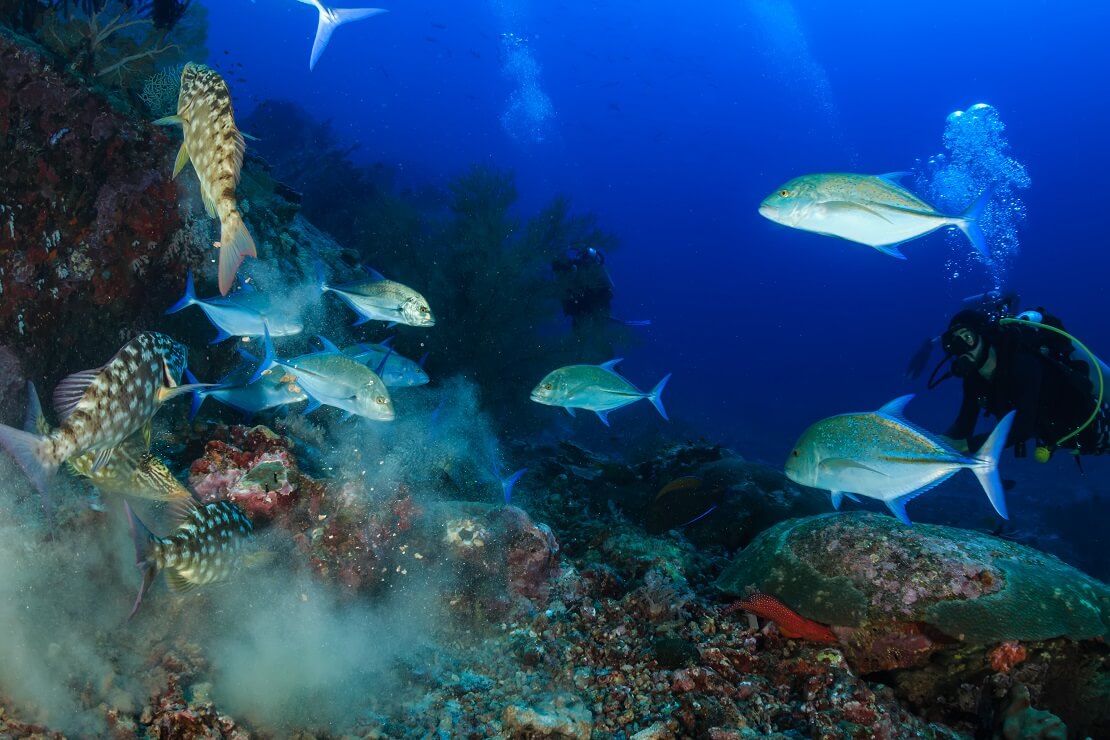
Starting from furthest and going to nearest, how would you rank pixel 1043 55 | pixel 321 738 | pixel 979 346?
pixel 1043 55 → pixel 979 346 → pixel 321 738

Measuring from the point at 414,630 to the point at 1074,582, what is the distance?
14.1 feet

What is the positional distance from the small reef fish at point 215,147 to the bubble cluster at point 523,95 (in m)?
118

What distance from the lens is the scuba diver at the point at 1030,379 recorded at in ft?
17.5

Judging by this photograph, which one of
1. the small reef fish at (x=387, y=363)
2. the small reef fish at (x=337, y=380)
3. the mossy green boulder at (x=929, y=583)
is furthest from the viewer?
the small reef fish at (x=387, y=363)

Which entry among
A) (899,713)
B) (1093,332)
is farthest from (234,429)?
(1093,332)

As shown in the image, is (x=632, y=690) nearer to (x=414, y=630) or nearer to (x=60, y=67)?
(x=414, y=630)

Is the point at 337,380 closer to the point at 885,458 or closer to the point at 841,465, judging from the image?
the point at 841,465

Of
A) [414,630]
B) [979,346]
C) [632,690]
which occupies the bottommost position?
[414,630]

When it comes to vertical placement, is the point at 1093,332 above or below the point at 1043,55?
below

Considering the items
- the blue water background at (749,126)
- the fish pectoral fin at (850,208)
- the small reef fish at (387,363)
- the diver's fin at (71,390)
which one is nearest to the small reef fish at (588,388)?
the small reef fish at (387,363)

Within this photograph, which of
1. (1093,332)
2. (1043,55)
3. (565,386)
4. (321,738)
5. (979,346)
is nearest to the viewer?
(321,738)

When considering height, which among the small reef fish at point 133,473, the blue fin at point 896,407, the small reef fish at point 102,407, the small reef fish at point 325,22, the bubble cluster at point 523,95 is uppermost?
the small reef fish at point 325,22

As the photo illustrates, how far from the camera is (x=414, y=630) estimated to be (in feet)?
11.9

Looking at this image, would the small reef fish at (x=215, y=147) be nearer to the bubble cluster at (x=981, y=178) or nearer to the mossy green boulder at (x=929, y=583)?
the mossy green boulder at (x=929, y=583)
